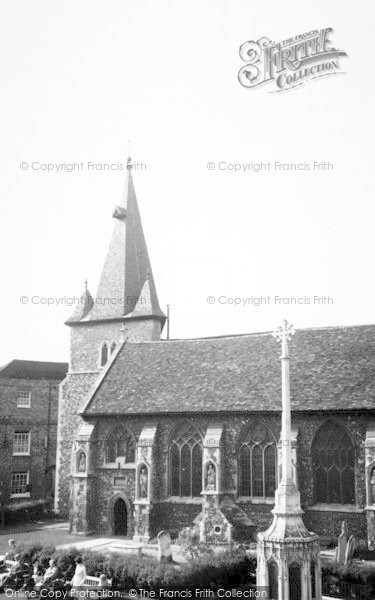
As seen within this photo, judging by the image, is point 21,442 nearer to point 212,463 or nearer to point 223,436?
point 212,463

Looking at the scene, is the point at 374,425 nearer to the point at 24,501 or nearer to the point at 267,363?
the point at 267,363

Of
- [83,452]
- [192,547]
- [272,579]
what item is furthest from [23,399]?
[272,579]

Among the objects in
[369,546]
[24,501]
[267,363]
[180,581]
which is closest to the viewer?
[180,581]

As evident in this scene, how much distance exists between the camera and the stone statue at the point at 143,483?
28.8 m

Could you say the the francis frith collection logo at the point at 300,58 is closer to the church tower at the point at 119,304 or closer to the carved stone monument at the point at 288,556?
the carved stone monument at the point at 288,556

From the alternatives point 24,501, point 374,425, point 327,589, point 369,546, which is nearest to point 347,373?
point 374,425

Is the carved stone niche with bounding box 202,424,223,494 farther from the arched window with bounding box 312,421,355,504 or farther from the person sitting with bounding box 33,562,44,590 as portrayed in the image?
the person sitting with bounding box 33,562,44,590

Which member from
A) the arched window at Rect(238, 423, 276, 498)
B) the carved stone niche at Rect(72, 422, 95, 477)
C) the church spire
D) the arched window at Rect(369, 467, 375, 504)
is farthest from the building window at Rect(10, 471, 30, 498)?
the arched window at Rect(369, 467, 375, 504)

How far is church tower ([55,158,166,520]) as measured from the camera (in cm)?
3888

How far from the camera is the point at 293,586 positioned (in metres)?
15.1

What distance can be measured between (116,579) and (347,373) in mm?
13997

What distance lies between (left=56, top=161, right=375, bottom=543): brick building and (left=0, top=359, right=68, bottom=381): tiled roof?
38.2 ft

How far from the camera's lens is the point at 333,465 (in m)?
25.7

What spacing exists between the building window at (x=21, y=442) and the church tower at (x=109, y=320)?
451 cm
